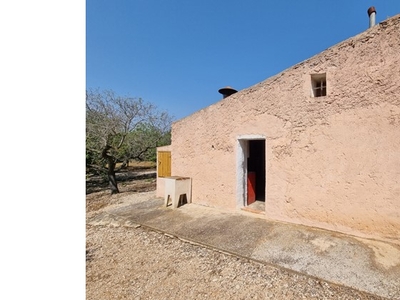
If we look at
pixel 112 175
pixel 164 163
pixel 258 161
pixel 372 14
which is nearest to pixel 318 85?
pixel 372 14

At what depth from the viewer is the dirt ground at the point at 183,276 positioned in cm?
327

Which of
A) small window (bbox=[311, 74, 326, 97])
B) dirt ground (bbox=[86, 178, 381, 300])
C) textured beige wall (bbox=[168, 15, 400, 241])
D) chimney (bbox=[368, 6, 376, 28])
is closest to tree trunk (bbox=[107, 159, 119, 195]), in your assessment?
dirt ground (bbox=[86, 178, 381, 300])

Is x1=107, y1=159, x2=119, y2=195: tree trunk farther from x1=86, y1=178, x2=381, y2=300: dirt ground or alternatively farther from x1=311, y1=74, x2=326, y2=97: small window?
x1=311, y1=74, x2=326, y2=97: small window

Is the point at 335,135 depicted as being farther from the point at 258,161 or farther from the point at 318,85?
the point at 258,161

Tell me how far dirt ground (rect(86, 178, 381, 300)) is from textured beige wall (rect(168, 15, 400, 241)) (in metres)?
2.23

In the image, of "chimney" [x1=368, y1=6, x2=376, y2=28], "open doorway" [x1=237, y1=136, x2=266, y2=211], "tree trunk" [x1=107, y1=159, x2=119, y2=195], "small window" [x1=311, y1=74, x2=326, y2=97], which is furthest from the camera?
"tree trunk" [x1=107, y1=159, x2=119, y2=195]

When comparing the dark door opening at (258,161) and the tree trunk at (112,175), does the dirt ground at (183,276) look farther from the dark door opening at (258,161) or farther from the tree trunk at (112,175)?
the tree trunk at (112,175)

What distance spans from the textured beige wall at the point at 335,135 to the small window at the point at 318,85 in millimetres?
199

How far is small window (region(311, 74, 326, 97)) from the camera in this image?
5390 mm

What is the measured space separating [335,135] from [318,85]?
1.45 metres

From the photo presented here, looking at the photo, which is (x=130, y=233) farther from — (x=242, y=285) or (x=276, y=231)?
(x=276, y=231)

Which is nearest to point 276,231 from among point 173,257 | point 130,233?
point 173,257
